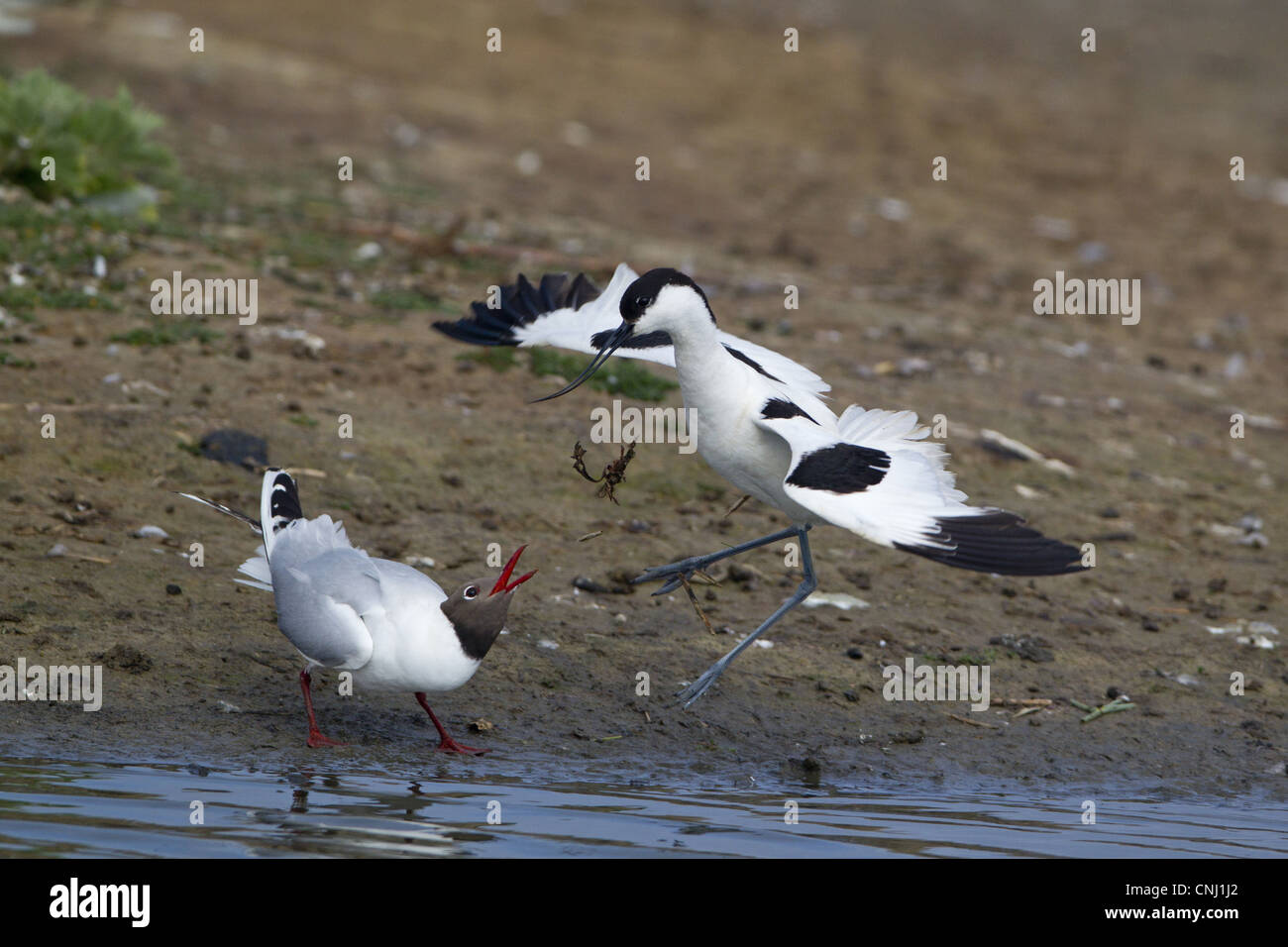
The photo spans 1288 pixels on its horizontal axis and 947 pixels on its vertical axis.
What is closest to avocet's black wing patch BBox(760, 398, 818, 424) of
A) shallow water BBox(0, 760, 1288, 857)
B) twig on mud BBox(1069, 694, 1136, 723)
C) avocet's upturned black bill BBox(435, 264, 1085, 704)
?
avocet's upturned black bill BBox(435, 264, 1085, 704)

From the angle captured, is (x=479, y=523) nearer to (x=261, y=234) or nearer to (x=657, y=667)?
(x=657, y=667)

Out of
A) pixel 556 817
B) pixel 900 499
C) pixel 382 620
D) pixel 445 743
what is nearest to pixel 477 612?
pixel 382 620

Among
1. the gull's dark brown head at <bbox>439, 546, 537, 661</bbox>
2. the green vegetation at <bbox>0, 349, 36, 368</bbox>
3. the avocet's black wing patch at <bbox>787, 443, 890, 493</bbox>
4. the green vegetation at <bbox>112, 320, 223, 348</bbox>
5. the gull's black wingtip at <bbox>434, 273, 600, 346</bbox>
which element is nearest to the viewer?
the avocet's black wing patch at <bbox>787, 443, 890, 493</bbox>

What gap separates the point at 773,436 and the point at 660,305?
2.17ft

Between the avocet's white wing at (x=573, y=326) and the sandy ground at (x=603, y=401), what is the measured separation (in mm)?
1109

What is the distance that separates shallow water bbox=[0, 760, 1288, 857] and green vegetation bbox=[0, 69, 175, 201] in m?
5.86

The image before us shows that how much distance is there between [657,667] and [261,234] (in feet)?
18.4

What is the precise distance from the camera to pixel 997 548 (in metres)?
5.04

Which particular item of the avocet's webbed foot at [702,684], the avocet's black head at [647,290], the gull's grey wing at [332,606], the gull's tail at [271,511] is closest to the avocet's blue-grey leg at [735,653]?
the avocet's webbed foot at [702,684]

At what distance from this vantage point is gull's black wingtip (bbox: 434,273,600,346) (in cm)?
677

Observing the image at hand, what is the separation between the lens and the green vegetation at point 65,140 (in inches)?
395

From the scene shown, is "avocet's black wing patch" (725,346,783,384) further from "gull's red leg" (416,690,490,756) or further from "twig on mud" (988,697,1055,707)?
"gull's red leg" (416,690,490,756)
